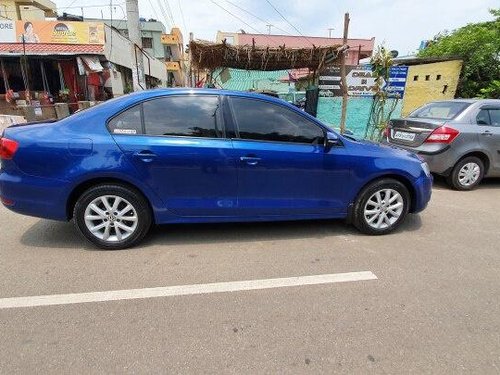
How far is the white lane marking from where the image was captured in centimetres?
261

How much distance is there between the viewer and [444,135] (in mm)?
5715

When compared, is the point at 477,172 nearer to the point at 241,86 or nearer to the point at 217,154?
the point at 217,154

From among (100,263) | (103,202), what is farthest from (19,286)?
(103,202)

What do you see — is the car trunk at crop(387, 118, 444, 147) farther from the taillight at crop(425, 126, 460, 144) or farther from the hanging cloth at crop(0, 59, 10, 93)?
the hanging cloth at crop(0, 59, 10, 93)

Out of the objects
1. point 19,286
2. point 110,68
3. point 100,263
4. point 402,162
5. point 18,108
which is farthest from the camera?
point 110,68

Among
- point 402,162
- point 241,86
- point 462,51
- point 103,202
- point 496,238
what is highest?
point 462,51

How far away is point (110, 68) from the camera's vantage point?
611 inches

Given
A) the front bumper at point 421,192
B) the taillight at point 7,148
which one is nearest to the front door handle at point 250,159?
the front bumper at point 421,192

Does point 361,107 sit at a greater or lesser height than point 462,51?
lesser

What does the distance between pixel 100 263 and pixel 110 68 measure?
14.6 meters

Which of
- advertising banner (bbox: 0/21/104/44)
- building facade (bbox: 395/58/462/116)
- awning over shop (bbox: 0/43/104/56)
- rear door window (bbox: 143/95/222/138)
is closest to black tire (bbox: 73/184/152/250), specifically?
rear door window (bbox: 143/95/222/138)

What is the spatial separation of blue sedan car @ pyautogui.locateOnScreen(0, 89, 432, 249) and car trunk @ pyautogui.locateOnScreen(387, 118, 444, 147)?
2.59 metres

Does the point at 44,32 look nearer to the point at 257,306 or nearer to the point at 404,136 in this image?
the point at 404,136

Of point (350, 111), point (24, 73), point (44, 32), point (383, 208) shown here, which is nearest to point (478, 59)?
point (350, 111)
